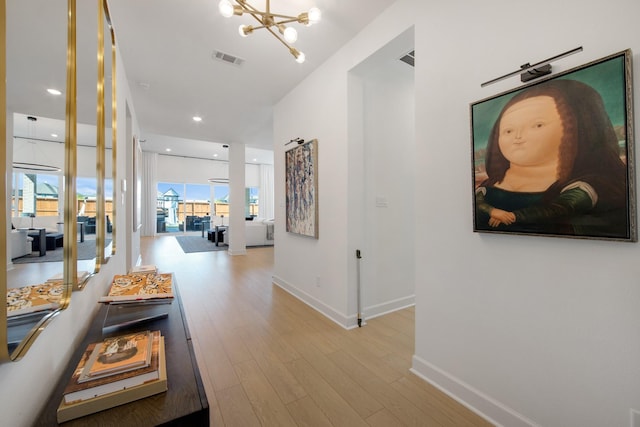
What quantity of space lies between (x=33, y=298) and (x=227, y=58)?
2.93 meters

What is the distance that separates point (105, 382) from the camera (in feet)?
2.49

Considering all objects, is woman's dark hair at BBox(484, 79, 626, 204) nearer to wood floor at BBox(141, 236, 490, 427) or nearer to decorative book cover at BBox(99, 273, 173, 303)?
wood floor at BBox(141, 236, 490, 427)

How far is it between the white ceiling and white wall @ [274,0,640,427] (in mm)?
743

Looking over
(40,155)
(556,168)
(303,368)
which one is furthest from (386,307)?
(40,155)

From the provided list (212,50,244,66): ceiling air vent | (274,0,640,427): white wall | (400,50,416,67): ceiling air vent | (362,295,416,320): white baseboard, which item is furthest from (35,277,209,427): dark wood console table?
(400,50,416,67): ceiling air vent

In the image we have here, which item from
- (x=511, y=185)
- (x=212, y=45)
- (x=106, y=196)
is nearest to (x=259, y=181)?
(x=212, y=45)

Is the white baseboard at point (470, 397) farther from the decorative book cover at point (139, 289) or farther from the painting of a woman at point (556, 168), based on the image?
the decorative book cover at point (139, 289)

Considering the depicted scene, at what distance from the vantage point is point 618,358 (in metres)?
1.12

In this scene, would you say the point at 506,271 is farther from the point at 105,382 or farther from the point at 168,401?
the point at 105,382

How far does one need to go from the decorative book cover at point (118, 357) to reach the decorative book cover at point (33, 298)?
0.70 ft

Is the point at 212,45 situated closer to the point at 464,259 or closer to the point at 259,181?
the point at 464,259

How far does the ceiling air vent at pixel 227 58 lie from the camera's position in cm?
286

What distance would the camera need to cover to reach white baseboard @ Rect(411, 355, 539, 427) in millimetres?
1429

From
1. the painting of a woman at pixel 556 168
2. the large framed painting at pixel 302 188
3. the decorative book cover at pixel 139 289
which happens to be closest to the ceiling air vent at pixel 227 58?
the large framed painting at pixel 302 188
